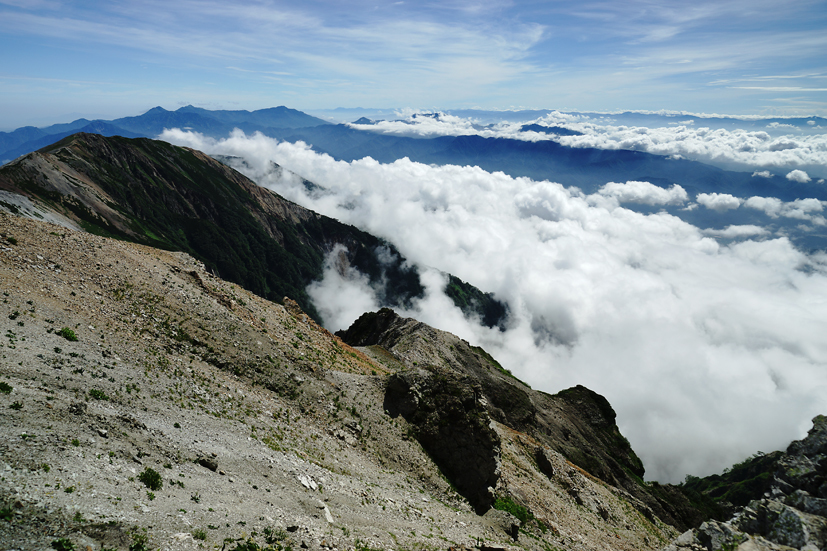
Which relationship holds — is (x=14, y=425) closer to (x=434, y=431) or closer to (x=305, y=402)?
(x=305, y=402)

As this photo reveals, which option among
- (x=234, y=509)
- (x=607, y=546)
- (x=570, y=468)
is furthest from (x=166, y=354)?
(x=570, y=468)

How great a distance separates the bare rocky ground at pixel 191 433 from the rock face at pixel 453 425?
4.59 feet

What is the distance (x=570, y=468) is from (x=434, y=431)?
2744 cm

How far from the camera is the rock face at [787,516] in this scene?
15.3 m

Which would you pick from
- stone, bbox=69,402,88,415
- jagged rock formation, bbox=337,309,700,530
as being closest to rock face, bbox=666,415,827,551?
stone, bbox=69,402,88,415

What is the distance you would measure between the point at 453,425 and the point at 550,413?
5865cm

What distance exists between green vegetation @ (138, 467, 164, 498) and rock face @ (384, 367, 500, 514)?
65.5 feet

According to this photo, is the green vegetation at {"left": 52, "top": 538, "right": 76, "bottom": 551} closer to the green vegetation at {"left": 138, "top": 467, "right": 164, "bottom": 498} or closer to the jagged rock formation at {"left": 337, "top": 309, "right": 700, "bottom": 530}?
the green vegetation at {"left": 138, "top": 467, "right": 164, "bottom": 498}

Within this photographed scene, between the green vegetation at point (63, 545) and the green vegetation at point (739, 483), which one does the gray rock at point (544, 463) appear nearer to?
the green vegetation at point (63, 545)

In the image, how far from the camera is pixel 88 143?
198 meters

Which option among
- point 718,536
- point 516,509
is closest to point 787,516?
point 718,536

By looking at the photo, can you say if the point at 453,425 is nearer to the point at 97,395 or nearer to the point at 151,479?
the point at 151,479

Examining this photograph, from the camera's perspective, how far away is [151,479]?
50.7 ft

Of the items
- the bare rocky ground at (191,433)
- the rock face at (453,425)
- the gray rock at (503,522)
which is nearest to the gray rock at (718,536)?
the bare rocky ground at (191,433)
